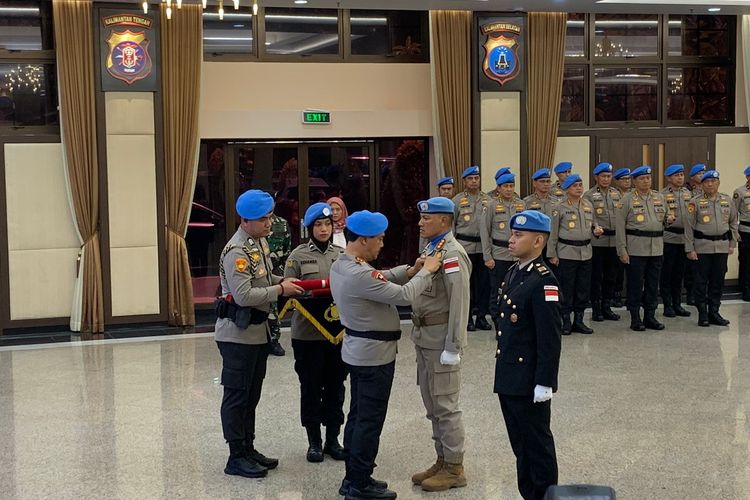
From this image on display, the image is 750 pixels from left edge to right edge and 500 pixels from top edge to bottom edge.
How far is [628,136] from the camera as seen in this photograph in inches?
480

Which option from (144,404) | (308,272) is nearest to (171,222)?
(144,404)

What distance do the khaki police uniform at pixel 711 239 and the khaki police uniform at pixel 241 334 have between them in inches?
248

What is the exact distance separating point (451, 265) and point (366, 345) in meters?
0.64

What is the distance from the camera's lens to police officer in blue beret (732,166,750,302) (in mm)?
11633

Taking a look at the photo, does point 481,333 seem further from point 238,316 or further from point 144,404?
point 238,316

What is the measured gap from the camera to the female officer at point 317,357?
5766 millimetres

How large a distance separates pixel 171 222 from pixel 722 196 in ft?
19.7

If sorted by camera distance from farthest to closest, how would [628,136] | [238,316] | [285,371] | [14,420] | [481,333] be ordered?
[628,136], [481,333], [285,371], [14,420], [238,316]

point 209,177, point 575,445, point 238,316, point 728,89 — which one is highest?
point 728,89

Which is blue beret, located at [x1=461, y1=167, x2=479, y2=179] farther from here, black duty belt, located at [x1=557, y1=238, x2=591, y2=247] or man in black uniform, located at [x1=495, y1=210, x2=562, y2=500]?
man in black uniform, located at [x1=495, y1=210, x2=562, y2=500]

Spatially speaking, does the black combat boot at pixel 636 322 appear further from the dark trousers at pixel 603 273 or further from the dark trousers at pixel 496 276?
the dark trousers at pixel 496 276

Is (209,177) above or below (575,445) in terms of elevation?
above

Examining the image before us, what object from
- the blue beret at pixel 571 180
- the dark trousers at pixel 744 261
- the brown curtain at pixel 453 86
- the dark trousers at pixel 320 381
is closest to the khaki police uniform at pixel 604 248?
the blue beret at pixel 571 180

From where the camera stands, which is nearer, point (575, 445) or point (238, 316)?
point (238, 316)
